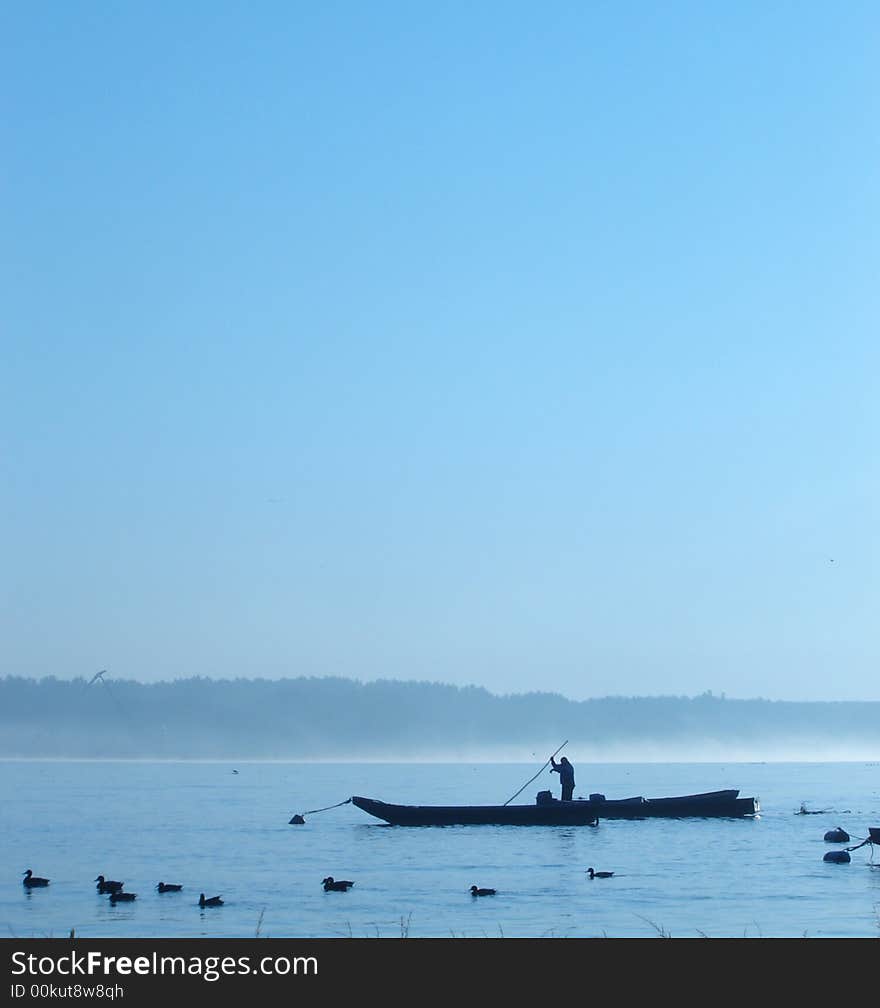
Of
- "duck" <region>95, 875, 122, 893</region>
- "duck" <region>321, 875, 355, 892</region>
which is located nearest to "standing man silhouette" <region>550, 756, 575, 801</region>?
"duck" <region>321, 875, 355, 892</region>

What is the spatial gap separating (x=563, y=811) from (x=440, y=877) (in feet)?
58.3

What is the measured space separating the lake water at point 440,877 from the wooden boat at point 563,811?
89cm

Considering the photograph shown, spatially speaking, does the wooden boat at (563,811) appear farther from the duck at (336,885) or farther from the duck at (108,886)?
the duck at (108,886)

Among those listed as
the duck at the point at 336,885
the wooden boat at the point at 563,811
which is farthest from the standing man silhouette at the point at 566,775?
the duck at the point at 336,885

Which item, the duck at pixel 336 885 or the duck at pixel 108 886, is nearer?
the duck at pixel 108 886

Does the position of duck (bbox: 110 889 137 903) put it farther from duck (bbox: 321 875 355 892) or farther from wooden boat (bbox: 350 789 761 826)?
wooden boat (bbox: 350 789 761 826)

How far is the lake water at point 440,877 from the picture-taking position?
3697 cm

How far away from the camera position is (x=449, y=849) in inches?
2469

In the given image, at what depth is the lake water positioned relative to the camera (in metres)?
37.0

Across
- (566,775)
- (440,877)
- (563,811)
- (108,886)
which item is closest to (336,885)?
(440,877)

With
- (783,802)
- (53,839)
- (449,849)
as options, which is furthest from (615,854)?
(783,802)

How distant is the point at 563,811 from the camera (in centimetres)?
6731

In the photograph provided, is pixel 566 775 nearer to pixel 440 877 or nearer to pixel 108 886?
pixel 440 877
